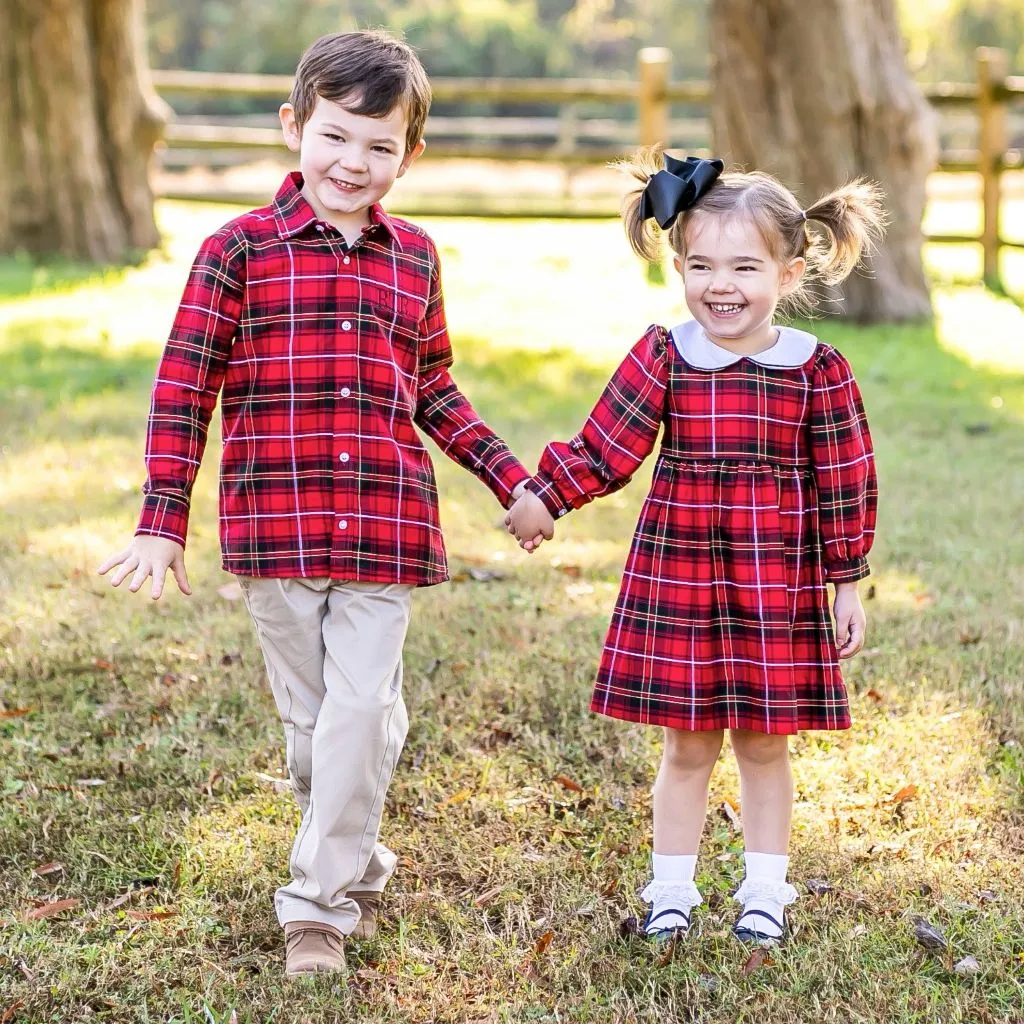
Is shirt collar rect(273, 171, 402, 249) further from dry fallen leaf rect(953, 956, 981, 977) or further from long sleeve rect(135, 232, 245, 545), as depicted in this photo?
dry fallen leaf rect(953, 956, 981, 977)

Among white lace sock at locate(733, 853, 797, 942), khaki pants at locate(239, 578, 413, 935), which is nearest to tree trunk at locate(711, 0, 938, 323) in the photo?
white lace sock at locate(733, 853, 797, 942)

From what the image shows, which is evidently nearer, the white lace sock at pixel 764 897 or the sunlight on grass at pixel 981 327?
the white lace sock at pixel 764 897

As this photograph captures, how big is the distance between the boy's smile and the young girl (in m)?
0.53

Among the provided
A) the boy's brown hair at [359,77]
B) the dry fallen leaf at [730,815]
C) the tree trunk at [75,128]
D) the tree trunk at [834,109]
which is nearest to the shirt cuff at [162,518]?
the boy's brown hair at [359,77]

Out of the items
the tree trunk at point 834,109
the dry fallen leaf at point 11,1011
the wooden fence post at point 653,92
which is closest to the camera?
the dry fallen leaf at point 11,1011

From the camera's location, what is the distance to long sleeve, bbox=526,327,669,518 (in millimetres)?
2910

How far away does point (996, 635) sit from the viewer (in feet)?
15.0

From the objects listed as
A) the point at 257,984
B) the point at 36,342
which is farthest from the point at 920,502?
the point at 36,342

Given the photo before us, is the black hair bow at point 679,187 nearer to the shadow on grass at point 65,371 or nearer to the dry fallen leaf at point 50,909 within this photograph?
the dry fallen leaf at point 50,909

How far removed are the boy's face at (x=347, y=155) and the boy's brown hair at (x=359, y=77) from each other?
20 mm

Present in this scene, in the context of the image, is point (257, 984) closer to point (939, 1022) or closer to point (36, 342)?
point (939, 1022)

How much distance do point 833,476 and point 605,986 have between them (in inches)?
43.0

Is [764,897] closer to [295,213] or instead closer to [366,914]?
[366,914]

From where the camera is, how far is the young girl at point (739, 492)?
2.85 m
